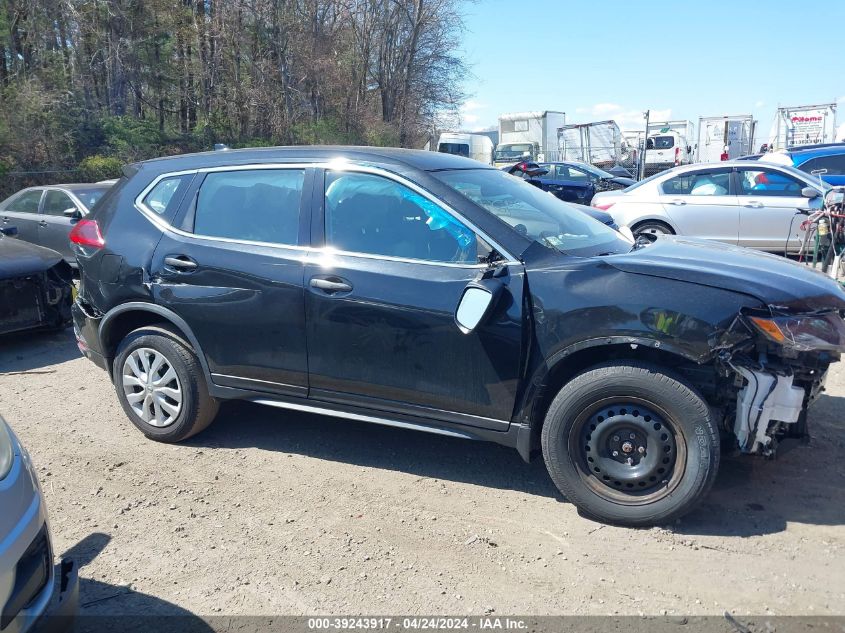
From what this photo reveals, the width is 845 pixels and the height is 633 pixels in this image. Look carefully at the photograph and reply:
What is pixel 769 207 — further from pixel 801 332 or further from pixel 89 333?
pixel 89 333

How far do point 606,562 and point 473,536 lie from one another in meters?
0.66

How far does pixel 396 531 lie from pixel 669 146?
36.0m

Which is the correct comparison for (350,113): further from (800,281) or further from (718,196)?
(800,281)

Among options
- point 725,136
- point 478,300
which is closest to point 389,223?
point 478,300

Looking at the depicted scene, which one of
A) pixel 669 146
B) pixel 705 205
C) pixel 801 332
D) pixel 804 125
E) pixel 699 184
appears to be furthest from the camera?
pixel 669 146

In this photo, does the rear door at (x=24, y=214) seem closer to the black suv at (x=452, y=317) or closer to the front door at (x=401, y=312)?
the black suv at (x=452, y=317)

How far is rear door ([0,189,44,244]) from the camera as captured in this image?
10.4 m

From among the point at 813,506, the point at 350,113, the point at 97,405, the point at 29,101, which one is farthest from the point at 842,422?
the point at 350,113

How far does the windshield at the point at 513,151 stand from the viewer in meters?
35.1

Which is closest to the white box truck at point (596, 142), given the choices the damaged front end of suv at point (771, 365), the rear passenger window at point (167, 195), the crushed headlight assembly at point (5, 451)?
the rear passenger window at point (167, 195)

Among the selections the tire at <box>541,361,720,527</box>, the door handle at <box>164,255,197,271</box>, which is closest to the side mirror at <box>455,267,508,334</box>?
the tire at <box>541,361,720,527</box>

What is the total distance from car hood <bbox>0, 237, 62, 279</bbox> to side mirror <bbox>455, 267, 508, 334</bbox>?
5.27 meters

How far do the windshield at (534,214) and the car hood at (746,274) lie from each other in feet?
0.95

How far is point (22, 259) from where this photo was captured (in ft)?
23.4
